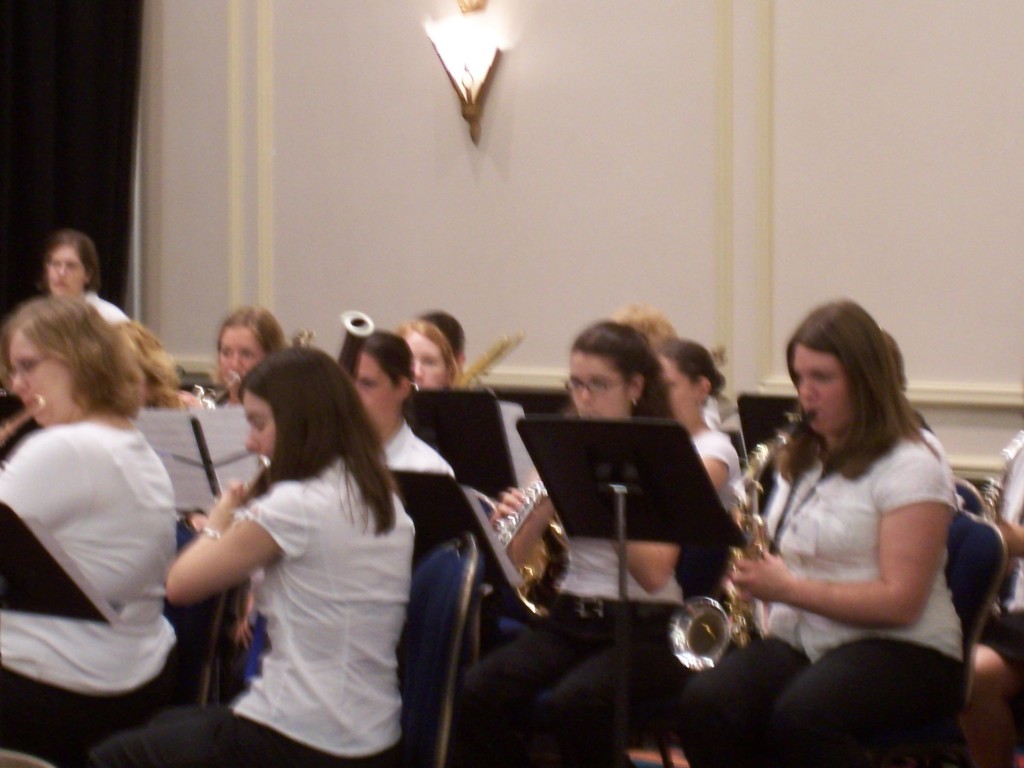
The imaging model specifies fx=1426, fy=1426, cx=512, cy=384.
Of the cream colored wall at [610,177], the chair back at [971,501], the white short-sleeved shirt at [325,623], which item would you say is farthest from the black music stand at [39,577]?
the cream colored wall at [610,177]

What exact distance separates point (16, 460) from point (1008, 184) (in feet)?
11.1

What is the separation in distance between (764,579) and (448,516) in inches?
26.8

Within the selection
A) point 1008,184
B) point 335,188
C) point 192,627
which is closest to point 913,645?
point 192,627

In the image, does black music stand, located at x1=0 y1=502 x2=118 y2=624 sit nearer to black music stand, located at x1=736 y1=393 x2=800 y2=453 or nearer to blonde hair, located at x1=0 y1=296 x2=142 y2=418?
blonde hair, located at x1=0 y1=296 x2=142 y2=418

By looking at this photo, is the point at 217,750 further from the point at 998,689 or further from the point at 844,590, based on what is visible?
the point at 998,689

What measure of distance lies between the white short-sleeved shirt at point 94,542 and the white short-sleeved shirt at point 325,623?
1.13 ft

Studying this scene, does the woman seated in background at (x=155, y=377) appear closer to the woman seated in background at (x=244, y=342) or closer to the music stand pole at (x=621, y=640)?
the woman seated in background at (x=244, y=342)

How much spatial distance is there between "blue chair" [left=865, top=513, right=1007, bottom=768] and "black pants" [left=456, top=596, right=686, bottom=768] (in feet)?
1.72

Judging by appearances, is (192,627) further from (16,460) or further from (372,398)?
(372,398)

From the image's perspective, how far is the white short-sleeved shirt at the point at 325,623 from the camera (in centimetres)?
238

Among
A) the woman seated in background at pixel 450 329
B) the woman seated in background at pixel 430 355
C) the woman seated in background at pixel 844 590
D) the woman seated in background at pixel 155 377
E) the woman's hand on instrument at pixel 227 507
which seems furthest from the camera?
the woman seated in background at pixel 450 329

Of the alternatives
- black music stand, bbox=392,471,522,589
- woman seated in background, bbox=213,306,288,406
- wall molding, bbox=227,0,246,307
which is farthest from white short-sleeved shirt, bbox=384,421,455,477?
wall molding, bbox=227,0,246,307

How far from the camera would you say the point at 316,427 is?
2473 millimetres

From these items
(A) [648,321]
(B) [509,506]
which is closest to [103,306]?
(A) [648,321]
